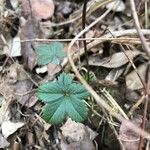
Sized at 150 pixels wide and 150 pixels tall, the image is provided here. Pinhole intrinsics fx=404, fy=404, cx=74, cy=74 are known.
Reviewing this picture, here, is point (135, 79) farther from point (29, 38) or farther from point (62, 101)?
point (29, 38)

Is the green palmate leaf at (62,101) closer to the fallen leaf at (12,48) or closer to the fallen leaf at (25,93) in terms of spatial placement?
the fallen leaf at (25,93)

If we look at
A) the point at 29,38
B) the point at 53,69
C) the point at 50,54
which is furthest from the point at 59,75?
the point at 29,38

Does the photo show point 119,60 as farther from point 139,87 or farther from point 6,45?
point 6,45

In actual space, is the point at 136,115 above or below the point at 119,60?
below

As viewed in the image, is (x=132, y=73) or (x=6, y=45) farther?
(x=6, y=45)

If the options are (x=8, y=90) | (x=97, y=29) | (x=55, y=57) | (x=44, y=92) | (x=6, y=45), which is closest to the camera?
(x=44, y=92)

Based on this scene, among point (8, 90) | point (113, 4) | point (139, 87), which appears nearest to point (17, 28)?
point (8, 90)

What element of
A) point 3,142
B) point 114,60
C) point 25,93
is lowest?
point 3,142
